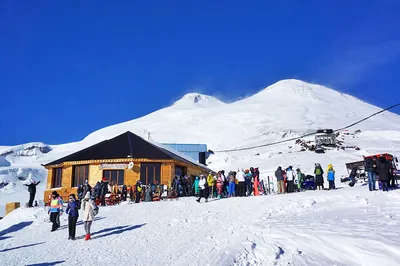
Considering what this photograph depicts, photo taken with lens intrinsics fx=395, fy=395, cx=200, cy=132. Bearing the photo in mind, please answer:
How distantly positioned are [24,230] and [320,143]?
50127mm

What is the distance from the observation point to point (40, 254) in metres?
10.7

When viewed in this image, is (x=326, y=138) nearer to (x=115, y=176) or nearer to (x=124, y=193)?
(x=115, y=176)

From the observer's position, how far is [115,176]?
27328 millimetres

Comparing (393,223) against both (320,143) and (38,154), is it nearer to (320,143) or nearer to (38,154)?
(320,143)

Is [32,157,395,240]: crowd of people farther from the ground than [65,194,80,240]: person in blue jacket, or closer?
farther from the ground

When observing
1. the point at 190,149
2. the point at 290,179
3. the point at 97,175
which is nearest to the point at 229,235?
the point at 290,179

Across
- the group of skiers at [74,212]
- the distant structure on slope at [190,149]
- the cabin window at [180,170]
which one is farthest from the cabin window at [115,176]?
the distant structure on slope at [190,149]

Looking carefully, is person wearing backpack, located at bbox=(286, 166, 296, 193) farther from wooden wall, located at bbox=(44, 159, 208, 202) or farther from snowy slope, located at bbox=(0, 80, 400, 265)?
wooden wall, located at bbox=(44, 159, 208, 202)

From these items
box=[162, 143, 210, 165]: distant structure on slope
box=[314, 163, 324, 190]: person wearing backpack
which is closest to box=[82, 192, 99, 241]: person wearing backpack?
box=[314, 163, 324, 190]: person wearing backpack

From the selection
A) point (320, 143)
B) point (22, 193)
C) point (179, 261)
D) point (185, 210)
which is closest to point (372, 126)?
point (320, 143)

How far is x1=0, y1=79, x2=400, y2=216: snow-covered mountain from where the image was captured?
5403 centimetres

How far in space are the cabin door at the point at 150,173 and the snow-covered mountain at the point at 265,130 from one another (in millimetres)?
18286

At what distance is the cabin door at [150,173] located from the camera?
2733 centimetres

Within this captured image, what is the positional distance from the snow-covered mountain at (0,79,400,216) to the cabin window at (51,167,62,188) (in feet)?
72.7
